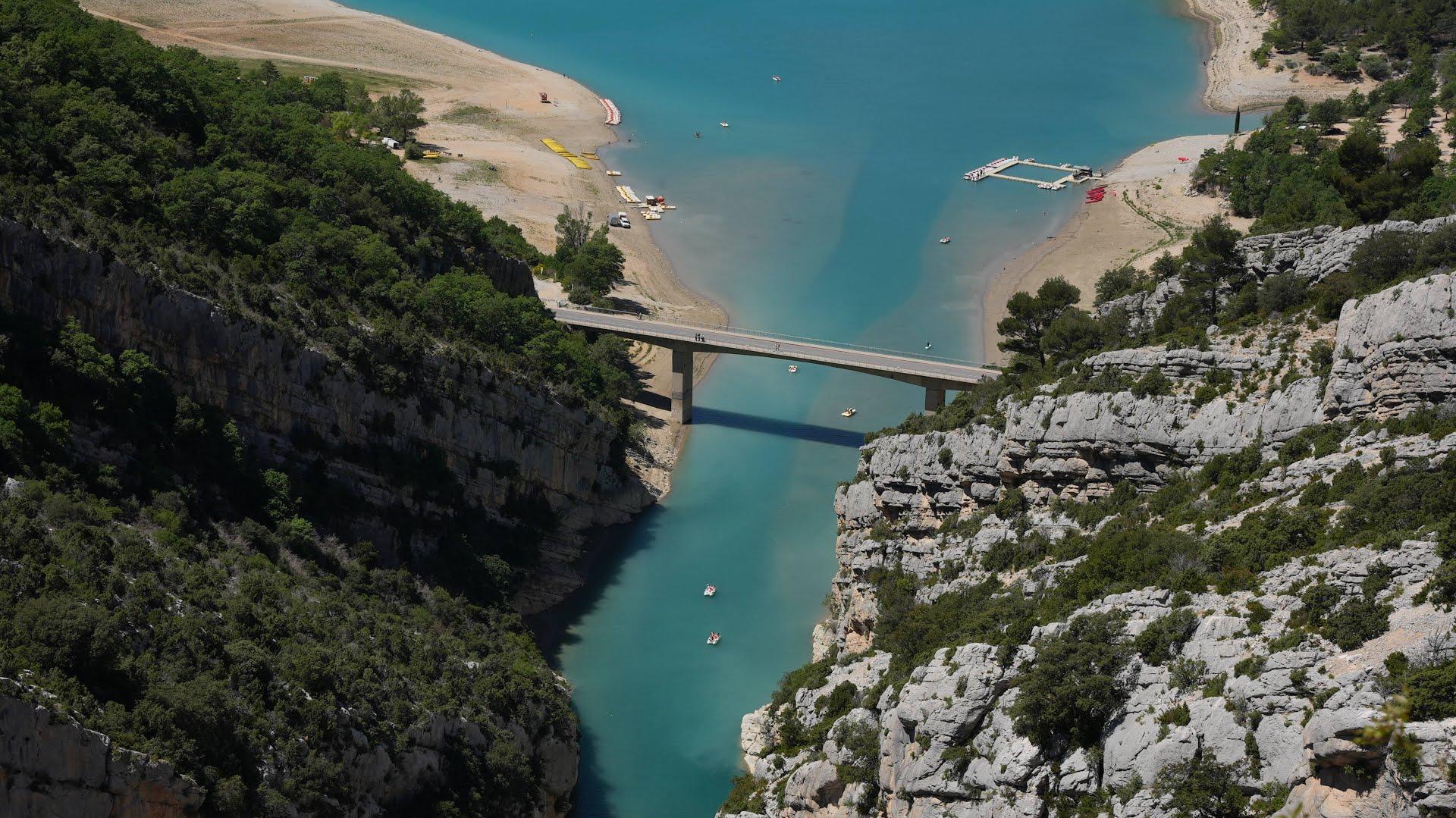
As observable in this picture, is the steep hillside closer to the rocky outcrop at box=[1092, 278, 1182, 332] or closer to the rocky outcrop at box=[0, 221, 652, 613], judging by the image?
the rocky outcrop at box=[1092, 278, 1182, 332]

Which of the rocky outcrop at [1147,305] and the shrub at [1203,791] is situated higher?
the rocky outcrop at [1147,305]

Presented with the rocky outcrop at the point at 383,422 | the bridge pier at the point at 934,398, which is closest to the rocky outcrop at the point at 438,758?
the rocky outcrop at the point at 383,422

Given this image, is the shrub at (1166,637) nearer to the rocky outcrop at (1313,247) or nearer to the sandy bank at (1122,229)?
the rocky outcrop at (1313,247)

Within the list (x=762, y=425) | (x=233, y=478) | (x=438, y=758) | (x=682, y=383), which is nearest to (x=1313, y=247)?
(x=438, y=758)

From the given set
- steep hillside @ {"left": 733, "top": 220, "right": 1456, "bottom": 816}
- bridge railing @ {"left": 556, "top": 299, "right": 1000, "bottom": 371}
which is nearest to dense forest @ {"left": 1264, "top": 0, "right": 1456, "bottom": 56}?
bridge railing @ {"left": 556, "top": 299, "right": 1000, "bottom": 371}

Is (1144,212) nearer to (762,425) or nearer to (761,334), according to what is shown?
(761,334)

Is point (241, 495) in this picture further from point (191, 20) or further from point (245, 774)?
point (191, 20)
